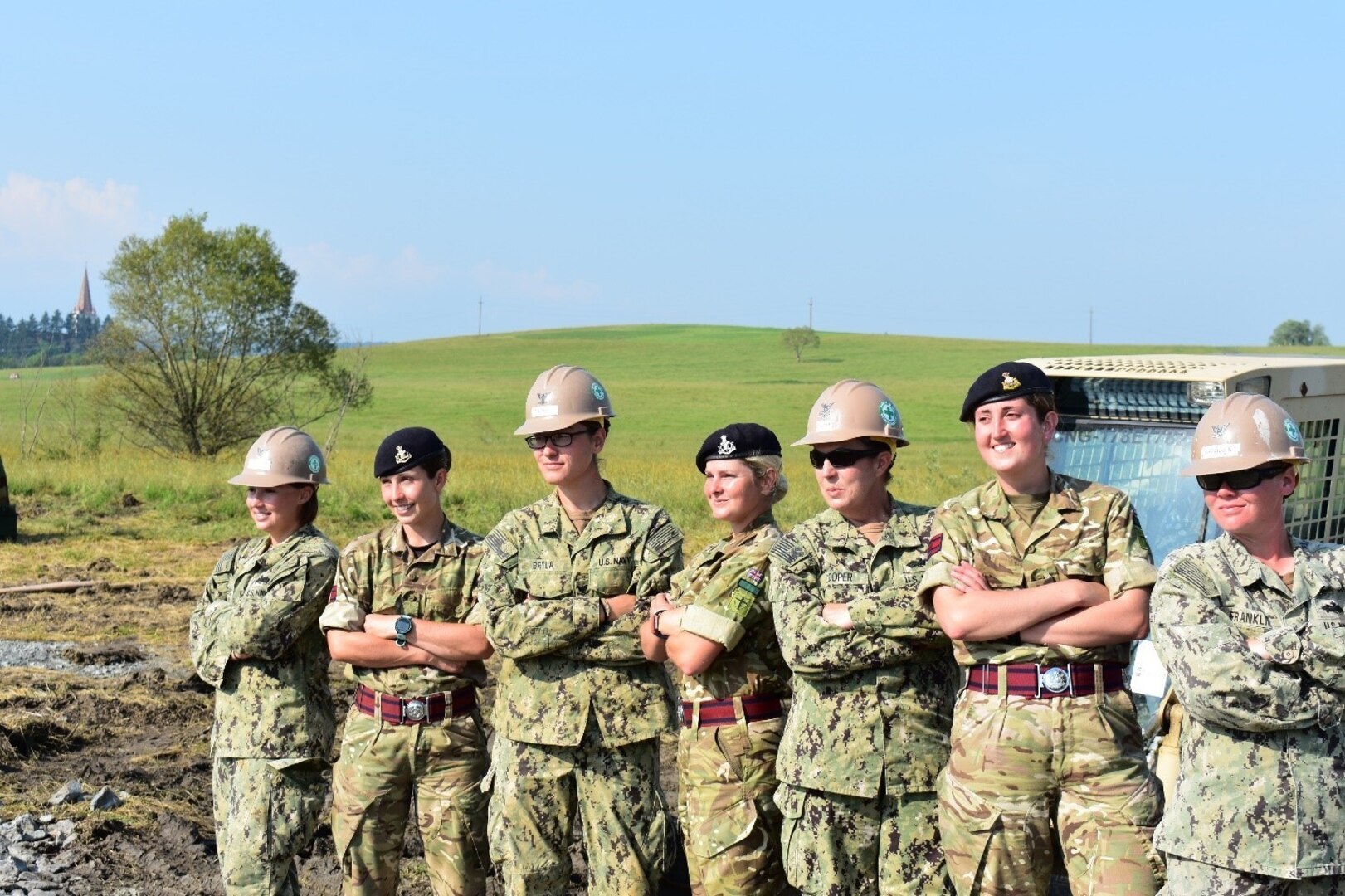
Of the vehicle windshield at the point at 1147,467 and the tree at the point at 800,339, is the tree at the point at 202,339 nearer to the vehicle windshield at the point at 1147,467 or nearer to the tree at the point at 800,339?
the vehicle windshield at the point at 1147,467

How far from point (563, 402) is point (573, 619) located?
79cm

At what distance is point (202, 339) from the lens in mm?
39812

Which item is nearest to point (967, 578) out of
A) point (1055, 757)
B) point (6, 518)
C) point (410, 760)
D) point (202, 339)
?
point (1055, 757)

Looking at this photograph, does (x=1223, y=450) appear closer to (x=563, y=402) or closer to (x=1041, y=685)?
(x=1041, y=685)

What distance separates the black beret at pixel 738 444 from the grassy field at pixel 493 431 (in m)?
12.7

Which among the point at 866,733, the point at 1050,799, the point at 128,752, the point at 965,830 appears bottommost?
the point at 128,752

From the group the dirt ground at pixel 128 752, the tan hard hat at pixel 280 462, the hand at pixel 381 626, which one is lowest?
the dirt ground at pixel 128 752

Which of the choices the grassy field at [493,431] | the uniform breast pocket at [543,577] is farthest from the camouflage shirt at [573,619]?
the grassy field at [493,431]

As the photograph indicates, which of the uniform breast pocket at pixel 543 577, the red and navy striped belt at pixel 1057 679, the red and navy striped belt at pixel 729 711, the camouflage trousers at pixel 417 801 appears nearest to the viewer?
the red and navy striped belt at pixel 1057 679

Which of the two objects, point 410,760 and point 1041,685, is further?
point 410,760

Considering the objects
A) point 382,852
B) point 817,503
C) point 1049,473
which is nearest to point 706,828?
point 382,852

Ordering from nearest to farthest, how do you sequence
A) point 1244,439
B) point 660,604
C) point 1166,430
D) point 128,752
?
point 1244,439, point 660,604, point 1166,430, point 128,752

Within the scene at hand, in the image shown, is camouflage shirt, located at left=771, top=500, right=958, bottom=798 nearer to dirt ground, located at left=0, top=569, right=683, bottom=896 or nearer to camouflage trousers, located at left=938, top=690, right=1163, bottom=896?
camouflage trousers, located at left=938, top=690, right=1163, bottom=896

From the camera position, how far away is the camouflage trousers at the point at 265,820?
17.8 feet
